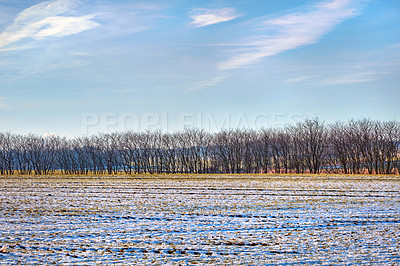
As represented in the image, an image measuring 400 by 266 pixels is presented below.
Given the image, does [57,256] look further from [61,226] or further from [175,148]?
[175,148]

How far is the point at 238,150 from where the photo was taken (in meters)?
113

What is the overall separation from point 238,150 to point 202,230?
94810mm

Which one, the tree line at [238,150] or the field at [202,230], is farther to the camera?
the tree line at [238,150]

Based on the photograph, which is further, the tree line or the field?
the tree line

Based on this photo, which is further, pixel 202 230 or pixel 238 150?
pixel 238 150

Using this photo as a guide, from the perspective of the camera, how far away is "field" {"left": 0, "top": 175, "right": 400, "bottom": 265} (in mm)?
14023

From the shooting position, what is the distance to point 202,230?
1853 cm

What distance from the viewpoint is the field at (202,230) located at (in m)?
14.0

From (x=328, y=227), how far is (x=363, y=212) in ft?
18.3

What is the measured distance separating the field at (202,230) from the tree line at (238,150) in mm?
63848

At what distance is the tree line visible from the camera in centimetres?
9225

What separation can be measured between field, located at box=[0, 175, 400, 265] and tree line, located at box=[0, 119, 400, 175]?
63.8m

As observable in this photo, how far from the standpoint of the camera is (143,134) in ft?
446

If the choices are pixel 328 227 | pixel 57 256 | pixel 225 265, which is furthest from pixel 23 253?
pixel 328 227
